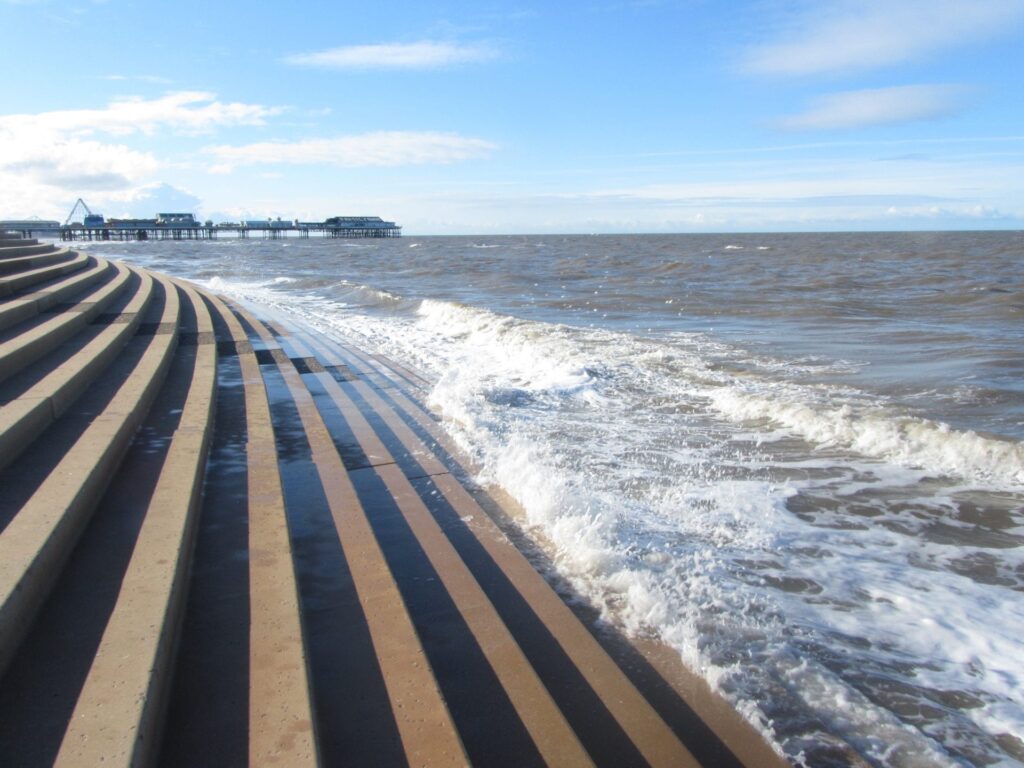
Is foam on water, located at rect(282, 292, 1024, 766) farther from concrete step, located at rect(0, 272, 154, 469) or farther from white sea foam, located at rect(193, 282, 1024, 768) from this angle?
concrete step, located at rect(0, 272, 154, 469)

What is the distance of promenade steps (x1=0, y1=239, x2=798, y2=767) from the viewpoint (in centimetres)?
225

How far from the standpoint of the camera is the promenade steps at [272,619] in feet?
7.39

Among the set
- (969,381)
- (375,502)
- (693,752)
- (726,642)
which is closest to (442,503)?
(375,502)

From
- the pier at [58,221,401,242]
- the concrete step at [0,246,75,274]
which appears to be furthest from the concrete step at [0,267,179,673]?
the pier at [58,221,401,242]

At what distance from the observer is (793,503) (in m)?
5.22

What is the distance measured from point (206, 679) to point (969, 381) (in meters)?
10.5

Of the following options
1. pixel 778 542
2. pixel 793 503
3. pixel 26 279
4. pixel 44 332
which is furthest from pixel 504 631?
pixel 26 279

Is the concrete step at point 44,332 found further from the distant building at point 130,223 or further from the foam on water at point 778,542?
the distant building at point 130,223

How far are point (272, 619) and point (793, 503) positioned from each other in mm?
3884

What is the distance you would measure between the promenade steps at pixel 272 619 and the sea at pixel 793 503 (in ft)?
1.14

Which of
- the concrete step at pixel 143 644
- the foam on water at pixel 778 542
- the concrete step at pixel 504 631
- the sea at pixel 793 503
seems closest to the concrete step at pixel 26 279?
the concrete step at pixel 504 631

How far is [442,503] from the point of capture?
4.79 metres

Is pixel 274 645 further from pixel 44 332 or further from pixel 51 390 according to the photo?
pixel 44 332

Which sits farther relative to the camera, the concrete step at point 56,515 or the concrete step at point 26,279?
the concrete step at point 26,279
